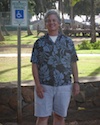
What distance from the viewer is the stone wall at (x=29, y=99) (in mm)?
5289

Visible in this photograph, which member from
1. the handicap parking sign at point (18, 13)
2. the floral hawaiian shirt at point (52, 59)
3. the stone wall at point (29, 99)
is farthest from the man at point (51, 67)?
the stone wall at point (29, 99)

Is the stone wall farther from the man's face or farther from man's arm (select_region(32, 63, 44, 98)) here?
the man's face

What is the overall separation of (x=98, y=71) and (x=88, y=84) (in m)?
2.23

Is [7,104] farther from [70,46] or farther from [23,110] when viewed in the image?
[70,46]

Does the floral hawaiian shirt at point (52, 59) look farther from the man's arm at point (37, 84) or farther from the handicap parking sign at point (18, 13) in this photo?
the handicap parking sign at point (18, 13)

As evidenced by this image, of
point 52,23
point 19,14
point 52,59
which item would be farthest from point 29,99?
point 52,23

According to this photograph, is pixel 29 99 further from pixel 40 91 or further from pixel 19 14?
pixel 40 91

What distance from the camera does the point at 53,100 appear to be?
12.0 ft

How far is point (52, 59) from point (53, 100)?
1.52 feet

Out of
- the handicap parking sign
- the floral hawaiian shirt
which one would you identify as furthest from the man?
the handicap parking sign

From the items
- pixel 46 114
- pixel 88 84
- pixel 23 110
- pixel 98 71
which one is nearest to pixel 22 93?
pixel 23 110

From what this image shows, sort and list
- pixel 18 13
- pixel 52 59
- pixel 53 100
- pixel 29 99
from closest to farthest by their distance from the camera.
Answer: pixel 52 59, pixel 53 100, pixel 18 13, pixel 29 99

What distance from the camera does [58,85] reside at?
11.7 ft

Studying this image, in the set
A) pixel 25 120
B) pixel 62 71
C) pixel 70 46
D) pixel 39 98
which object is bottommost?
pixel 25 120
